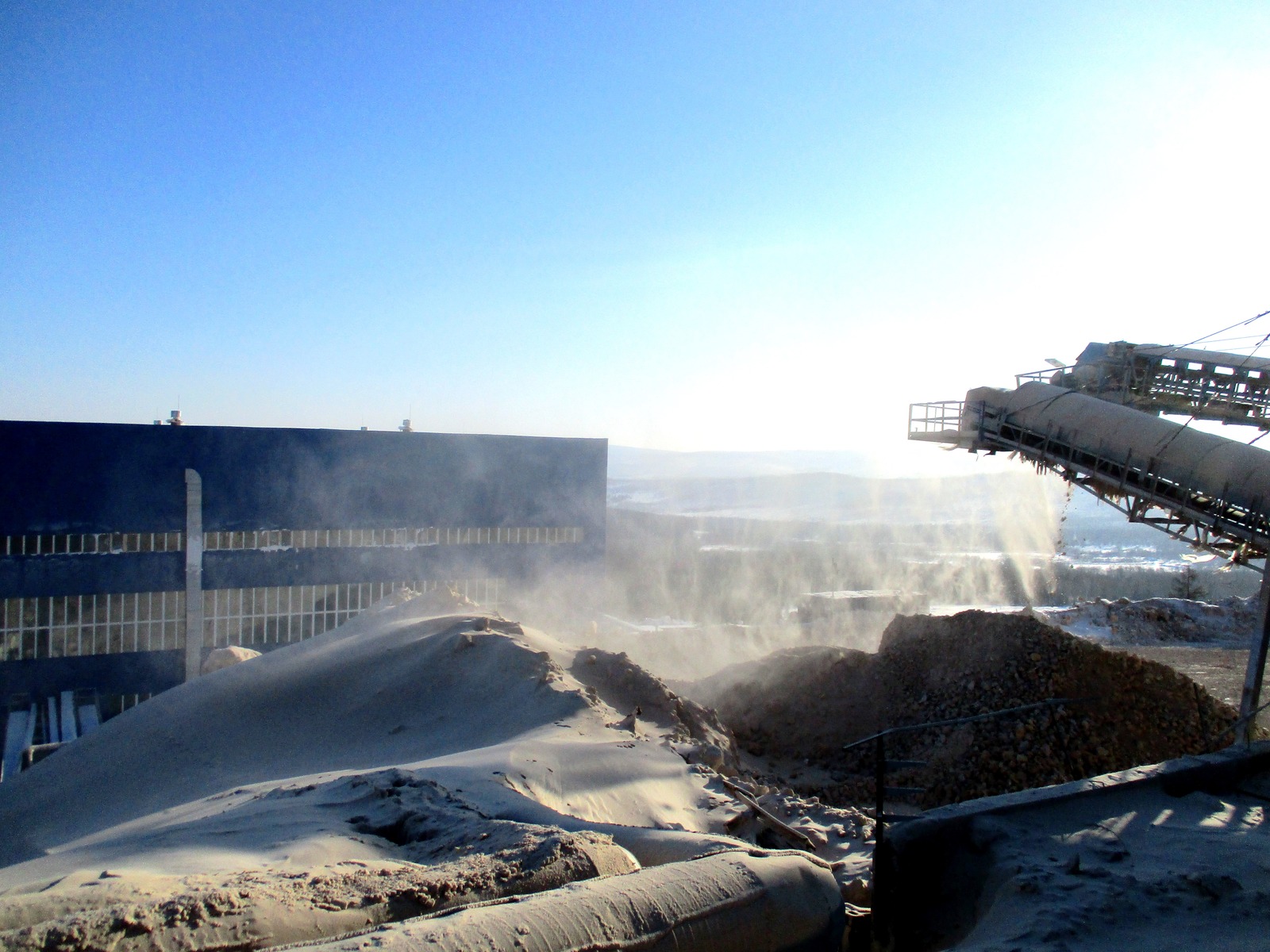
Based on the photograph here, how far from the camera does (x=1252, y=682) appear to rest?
1028 centimetres

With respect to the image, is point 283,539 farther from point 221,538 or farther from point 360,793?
point 360,793

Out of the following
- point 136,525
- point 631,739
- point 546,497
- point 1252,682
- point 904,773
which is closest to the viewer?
point 631,739

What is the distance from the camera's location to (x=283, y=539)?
2469 centimetres

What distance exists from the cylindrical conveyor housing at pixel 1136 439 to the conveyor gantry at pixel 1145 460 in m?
0.01

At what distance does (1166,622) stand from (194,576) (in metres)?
27.6

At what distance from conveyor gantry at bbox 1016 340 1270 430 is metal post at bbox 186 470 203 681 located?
21.4m

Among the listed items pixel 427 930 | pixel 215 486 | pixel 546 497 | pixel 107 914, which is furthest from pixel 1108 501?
pixel 215 486

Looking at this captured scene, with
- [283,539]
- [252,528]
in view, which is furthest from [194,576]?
[283,539]

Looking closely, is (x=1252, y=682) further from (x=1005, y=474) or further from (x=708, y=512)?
(x=1005, y=474)

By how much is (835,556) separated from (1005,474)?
54.8 metres

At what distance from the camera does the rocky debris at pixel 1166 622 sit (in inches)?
960

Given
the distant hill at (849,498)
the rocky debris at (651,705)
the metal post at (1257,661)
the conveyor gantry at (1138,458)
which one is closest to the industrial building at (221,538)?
the rocky debris at (651,705)

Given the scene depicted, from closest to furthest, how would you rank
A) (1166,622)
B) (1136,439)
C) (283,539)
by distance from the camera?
(1136,439) < (283,539) < (1166,622)

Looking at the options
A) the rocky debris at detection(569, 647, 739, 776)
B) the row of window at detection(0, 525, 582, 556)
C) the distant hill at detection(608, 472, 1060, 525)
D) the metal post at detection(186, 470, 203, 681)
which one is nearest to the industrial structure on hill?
the rocky debris at detection(569, 647, 739, 776)
